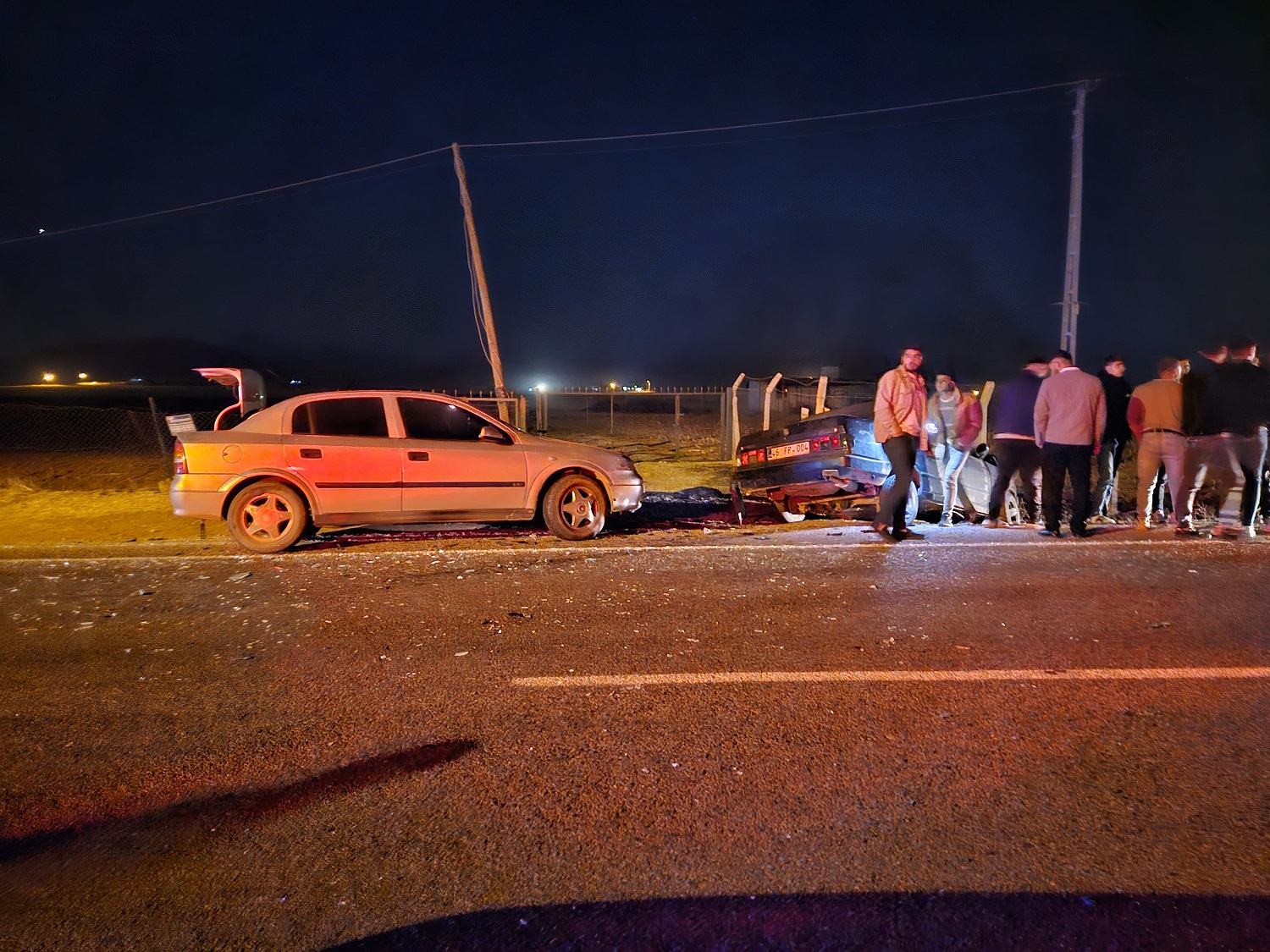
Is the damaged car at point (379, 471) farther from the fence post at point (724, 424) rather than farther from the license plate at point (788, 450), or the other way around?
the fence post at point (724, 424)

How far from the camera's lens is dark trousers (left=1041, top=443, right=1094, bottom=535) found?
8086 mm

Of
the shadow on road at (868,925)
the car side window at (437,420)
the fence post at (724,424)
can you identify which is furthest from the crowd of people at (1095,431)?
the fence post at (724,424)

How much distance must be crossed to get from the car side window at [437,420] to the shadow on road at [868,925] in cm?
649

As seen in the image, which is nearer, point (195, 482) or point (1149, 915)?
point (1149, 915)

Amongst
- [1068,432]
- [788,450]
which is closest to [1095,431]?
[1068,432]

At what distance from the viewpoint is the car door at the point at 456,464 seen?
8.30 meters

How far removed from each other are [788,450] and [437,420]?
3.75m

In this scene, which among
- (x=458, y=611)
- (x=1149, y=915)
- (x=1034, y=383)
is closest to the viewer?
(x=1149, y=915)

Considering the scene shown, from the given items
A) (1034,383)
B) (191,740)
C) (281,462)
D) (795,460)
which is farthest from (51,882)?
(1034,383)

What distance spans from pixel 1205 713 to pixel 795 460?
5492 mm

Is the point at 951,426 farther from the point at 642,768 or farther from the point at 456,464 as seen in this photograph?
the point at 642,768

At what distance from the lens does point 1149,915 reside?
2.40m

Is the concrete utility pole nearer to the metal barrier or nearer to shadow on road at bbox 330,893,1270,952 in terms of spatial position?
the metal barrier

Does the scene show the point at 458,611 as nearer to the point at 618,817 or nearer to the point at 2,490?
the point at 618,817
